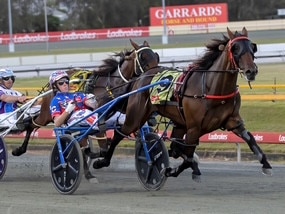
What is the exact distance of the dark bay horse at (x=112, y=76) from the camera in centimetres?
1105

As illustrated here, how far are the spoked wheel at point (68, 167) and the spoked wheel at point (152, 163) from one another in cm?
84

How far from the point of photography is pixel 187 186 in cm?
980

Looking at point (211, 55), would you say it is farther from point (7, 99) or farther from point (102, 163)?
point (7, 99)

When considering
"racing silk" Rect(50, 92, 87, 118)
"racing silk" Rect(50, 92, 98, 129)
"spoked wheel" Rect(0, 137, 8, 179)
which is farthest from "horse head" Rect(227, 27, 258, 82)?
"spoked wheel" Rect(0, 137, 8, 179)

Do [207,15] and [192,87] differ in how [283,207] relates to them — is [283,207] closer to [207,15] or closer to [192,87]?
[192,87]

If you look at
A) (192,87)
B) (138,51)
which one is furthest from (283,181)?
(138,51)

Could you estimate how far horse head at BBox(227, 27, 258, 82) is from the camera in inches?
332

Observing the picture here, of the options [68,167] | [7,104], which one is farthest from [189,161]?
[7,104]

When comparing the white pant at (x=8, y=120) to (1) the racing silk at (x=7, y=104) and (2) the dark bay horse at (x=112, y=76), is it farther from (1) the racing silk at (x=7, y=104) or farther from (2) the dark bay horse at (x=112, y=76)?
(2) the dark bay horse at (x=112, y=76)

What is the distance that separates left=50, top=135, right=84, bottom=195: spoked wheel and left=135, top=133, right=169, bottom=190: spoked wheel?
84cm

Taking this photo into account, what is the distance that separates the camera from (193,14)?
63.3m

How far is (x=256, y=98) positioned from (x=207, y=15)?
4788 cm

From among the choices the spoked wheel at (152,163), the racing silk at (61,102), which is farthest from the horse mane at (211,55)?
the racing silk at (61,102)

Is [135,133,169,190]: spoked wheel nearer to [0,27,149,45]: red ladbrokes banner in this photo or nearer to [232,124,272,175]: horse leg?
[232,124,272,175]: horse leg
